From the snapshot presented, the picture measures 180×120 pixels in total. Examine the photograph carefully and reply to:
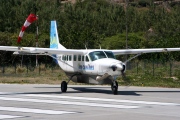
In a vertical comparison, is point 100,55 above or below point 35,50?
below

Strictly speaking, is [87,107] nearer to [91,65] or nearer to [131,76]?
[91,65]

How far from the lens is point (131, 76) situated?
4362 centimetres

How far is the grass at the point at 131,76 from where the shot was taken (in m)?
38.2

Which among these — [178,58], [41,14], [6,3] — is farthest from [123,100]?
[6,3]

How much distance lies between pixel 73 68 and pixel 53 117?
12781mm

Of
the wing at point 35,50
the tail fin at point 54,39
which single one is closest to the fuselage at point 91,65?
the wing at point 35,50

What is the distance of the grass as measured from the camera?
3825 centimetres

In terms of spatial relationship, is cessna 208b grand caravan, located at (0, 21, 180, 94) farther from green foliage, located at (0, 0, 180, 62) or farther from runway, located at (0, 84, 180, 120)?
green foliage, located at (0, 0, 180, 62)

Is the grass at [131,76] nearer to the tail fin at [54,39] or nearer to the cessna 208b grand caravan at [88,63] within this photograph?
the cessna 208b grand caravan at [88,63]

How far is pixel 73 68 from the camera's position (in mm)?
30109

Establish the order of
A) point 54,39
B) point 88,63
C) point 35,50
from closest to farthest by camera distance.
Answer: point 35,50, point 88,63, point 54,39

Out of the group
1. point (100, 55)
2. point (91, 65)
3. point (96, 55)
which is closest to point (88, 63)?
point (91, 65)

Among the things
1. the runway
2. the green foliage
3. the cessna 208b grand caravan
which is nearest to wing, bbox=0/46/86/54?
the cessna 208b grand caravan

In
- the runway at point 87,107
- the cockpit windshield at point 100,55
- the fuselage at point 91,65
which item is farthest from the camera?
the cockpit windshield at point 100,55
